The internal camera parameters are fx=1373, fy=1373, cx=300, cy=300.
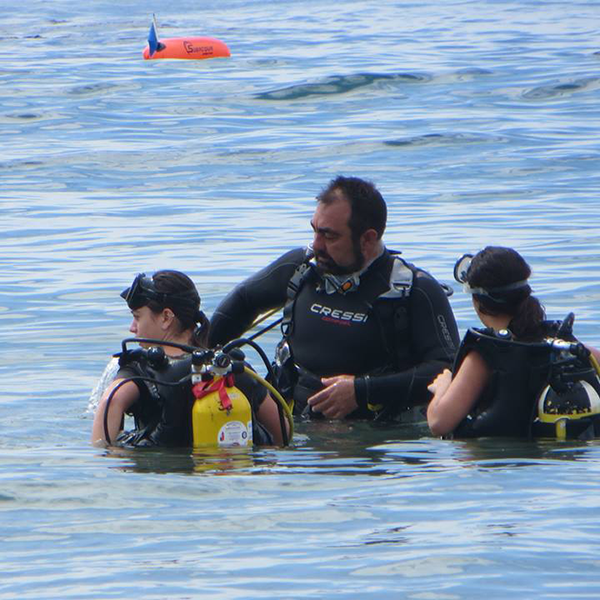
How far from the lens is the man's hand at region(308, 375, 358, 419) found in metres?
7.14

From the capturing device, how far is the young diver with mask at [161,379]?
6.28 m

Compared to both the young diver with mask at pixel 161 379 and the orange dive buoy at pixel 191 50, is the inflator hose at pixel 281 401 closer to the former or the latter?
the young diver with mask at pixel 161 379

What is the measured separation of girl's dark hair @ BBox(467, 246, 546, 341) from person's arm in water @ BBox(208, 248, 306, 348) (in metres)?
1.44

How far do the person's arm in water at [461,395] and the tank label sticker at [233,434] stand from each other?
35.9 inches

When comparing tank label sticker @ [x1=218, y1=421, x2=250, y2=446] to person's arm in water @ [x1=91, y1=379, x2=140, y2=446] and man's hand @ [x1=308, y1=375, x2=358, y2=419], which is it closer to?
person's arm in water @ [x1=91, y1=379, x2=140, y2=446]

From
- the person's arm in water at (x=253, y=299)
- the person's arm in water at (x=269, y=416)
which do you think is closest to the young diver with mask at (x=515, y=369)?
the person's arm in water at (x=269, y=416)

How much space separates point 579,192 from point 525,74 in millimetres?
13732

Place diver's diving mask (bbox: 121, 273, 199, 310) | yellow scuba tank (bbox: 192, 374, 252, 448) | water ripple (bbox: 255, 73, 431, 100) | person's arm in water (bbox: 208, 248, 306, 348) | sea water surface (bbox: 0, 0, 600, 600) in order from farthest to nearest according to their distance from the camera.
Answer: water ripple (bbox: 255, 73, 431, 100) → person's arm in water (bbox: 208, 248, 306, 348) → diver's diving mask (bbox: 121, 273, 199, 310) → yellow scuba tank (bbox: 192, 374, 252, 448) → sea water surface (bbox: 0, 0, 600, 600)

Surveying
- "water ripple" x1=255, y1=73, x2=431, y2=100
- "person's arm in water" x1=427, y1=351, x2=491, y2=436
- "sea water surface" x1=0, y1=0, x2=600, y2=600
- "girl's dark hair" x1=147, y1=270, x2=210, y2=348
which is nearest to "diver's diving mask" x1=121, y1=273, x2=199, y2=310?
"girl's dark hair" x1=147, y1=270, x2=210, y2=348

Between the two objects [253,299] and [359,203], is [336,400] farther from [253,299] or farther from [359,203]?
[359,203]

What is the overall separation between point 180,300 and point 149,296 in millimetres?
147

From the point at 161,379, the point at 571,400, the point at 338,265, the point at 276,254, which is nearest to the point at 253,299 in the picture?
the point at 338,265

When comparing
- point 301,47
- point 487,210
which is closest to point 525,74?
point 301,47

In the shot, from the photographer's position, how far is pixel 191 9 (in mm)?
54625
